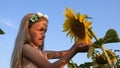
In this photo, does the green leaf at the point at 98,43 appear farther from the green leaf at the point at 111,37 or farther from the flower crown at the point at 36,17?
the flower crown at the point at 36,17

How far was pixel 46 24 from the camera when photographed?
2.56 meters

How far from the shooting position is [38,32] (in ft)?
8.07

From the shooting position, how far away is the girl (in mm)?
2260

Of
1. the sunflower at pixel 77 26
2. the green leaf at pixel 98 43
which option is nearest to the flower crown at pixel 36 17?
the sunflower at pixel 77 26

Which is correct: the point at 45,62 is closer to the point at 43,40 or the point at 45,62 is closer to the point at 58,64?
the point at 58,64

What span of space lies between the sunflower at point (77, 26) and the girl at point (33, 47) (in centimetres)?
6

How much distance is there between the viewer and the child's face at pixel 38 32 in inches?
96.0

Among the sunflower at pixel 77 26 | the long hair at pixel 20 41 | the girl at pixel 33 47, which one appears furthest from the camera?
the long hair at pixel 20 41

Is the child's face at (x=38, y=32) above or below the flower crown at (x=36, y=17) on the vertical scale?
below

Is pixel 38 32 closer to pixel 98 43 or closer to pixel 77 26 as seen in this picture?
pixel 77 26

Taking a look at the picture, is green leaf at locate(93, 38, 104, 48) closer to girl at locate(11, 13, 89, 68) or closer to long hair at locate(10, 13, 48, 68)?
girl at locate(11, 13, 89, 68)

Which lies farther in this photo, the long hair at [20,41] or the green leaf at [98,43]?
the long hair at [20,41]

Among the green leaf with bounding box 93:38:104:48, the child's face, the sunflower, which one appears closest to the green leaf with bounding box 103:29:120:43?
the green leaf with bounding box 93:38:104:48

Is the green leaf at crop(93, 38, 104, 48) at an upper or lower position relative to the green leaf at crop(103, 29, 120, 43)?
lower
